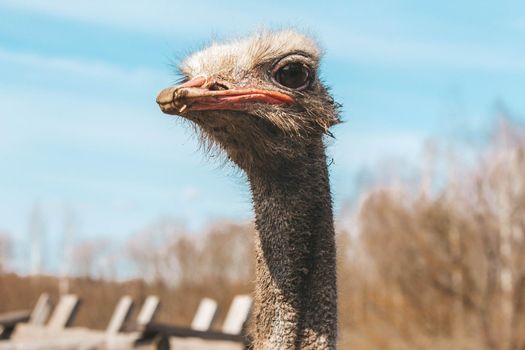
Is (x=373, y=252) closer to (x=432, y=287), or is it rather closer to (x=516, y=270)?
(x=432, y=287)

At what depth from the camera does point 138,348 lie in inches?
284

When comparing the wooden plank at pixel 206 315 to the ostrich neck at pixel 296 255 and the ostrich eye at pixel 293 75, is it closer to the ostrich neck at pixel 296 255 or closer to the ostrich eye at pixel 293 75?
the ostrich neck at pixel 296 255

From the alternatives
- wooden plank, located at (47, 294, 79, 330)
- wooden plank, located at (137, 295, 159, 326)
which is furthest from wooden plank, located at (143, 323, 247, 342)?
wooden plank, located at (47, 294, 79, 330)

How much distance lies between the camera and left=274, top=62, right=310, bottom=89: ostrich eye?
316 cm

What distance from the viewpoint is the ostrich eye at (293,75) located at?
10.4 ft

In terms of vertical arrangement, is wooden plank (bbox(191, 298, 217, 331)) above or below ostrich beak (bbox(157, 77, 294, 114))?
above

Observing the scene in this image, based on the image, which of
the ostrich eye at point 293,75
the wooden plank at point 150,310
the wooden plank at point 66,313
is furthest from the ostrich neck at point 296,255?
the wooden plank at point 66,313

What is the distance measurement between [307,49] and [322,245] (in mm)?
625

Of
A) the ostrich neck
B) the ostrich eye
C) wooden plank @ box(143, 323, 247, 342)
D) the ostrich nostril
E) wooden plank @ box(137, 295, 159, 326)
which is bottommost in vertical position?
the ostrich neck

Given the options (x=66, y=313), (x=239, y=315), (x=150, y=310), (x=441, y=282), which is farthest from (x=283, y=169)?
(x=441, y=282)

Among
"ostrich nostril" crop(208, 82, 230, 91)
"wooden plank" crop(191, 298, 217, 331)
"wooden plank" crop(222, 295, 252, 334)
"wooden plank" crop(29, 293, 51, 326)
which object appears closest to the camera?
"ostrich nostril" crop(208, 82, 230, 91)

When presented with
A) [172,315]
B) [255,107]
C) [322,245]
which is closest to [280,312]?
[322,245]

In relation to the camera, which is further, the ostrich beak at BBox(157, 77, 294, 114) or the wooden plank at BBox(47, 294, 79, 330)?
the wooden plank at BBox(47, 294, 79, 330)

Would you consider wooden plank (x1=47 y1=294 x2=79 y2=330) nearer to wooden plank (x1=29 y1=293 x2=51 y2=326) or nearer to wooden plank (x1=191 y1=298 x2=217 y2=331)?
wooden plank (x1=29 y1=293 x2=51 y2=326)
